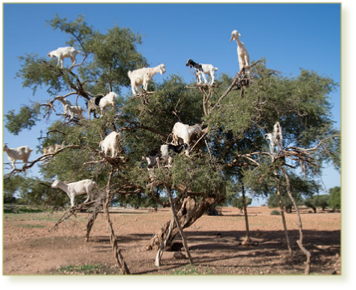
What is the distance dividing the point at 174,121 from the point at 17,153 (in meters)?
5.32

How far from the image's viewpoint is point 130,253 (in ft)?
33.6

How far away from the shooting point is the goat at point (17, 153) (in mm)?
7525

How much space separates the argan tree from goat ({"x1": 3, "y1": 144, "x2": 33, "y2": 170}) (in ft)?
1.97

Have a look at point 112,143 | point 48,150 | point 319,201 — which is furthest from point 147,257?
point 319,201

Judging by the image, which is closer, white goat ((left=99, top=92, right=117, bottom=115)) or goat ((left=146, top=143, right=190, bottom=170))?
goat ((left=146, top=143, right=190, bottom=170))

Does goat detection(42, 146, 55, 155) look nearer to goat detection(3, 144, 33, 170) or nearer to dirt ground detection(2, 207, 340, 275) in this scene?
goat detection(3, 144, 33, 170)

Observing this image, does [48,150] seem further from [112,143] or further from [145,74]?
[145,74]

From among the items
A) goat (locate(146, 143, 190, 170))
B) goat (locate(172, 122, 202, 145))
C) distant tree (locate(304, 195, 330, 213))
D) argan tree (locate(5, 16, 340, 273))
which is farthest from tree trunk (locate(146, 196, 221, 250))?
distant tree (locate(304, 195, 330, 213))

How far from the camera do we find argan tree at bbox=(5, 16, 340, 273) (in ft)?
27.0

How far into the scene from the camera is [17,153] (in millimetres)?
7625

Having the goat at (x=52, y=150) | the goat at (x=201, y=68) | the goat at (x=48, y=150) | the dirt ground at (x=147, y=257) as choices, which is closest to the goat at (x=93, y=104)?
the goat at (x=52, y=150)

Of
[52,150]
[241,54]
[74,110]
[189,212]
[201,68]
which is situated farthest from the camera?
[189,212]

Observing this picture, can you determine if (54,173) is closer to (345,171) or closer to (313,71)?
(345,171)

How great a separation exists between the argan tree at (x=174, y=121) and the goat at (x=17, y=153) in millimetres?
599
